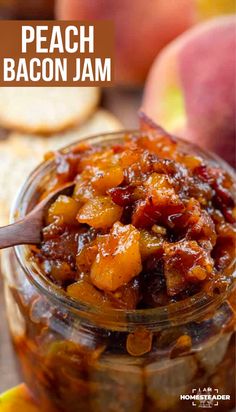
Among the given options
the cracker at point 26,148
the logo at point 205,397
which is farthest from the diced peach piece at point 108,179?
the cracker at point 26,148

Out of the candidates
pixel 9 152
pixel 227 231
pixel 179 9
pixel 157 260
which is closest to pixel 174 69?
pixel 179 9

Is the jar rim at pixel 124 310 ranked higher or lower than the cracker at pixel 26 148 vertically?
lower

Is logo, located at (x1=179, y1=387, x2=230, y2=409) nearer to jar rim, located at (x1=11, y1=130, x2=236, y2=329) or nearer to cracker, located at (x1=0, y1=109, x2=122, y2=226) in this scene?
jar rim, located at (x1=11, y1=130, x2=236, y2=329)

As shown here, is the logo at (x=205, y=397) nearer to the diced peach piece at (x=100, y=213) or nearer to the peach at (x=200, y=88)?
the diced peach piece at (x=100, y=213)

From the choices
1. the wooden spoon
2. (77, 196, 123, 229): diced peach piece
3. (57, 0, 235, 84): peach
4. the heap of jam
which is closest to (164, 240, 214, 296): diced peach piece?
the heap of jam

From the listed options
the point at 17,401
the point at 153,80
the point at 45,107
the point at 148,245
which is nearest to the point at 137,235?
the point at 148,245
